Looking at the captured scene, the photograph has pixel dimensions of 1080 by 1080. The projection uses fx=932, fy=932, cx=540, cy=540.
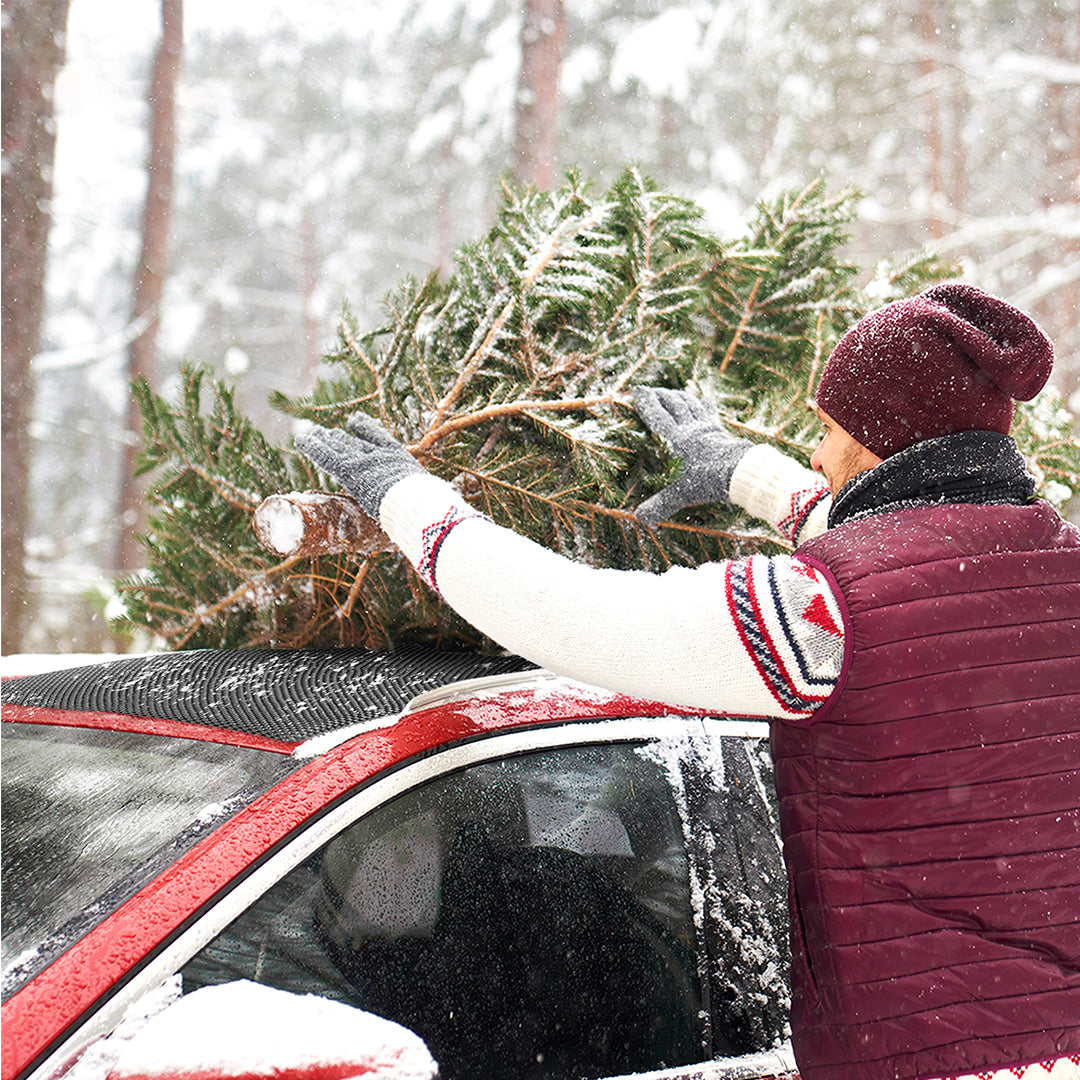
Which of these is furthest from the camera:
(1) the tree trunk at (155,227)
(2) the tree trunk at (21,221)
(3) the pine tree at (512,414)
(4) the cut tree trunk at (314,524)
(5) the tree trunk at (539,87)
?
(1) the tree trunk at (155,227)

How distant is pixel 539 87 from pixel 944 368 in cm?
893

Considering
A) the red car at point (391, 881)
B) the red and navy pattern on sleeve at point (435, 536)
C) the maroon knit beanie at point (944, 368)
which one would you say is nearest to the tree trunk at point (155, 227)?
the red car at point (391, 881)

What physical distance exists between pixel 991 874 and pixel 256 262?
22582 millimetres

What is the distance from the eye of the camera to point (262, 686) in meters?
1.93

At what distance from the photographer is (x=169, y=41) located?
9.87 meters

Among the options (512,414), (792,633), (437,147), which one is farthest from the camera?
(437,147)

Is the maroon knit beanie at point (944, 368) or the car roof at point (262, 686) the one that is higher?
the maroon knit beanie at point (944, 368)

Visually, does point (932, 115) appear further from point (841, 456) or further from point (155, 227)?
point (841, 456)

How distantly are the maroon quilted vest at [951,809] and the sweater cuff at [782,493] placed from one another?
0.79 metres

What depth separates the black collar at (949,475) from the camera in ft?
4.74

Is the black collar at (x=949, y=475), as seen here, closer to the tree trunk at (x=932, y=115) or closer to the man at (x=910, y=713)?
the man at (x=910, y=713)

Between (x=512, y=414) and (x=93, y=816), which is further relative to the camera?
(x=512, y=414)

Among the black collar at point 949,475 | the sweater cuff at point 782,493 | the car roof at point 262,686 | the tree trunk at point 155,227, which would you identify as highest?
the tree trunk at point 155,227

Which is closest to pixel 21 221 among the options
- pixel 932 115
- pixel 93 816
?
pixel 93 816
